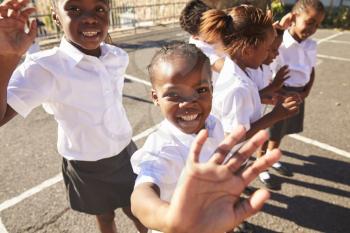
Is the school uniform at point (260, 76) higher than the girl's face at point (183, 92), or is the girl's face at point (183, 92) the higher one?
the girl's face at point (183, 92)

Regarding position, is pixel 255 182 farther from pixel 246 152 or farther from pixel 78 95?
pixel 246 152

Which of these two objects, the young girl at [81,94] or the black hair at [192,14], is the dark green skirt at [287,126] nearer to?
the black hair at [192,14]

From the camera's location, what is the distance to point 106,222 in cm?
216

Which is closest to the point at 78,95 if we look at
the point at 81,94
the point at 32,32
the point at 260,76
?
the point at 81,94

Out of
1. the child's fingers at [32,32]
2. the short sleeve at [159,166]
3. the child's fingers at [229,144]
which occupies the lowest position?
the short sleeve at [159,166]

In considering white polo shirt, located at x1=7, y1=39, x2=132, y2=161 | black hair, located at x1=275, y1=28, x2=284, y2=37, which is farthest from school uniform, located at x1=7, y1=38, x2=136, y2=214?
black hair, located at x1=275, y1=28, x2=284, y2=37

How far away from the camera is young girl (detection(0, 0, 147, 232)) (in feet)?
4.59

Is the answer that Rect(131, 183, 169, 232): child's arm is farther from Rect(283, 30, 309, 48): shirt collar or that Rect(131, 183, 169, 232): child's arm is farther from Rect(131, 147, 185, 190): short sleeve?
Rect(283, 30, 309, 48): shirt collar

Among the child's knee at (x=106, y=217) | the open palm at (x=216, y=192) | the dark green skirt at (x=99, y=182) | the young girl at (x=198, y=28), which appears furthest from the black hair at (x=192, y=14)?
the open palm at (x=216, y=192)

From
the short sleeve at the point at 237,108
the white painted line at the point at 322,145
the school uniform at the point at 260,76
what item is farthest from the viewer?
the white painted line at the point at 322,145

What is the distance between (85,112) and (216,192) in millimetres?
1075

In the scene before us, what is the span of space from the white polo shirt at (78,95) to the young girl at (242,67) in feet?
2.05

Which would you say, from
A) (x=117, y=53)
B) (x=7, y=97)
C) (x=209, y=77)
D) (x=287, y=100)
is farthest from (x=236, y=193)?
(x=117, y=53)

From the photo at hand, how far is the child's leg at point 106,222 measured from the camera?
2.13 m
